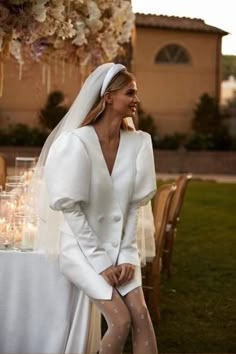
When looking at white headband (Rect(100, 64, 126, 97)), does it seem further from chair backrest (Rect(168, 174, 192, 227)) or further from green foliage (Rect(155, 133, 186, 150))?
green foliage (Rect(155, 133, 186, 150))

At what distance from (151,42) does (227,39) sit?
353 centimetres

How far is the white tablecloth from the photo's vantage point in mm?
4398

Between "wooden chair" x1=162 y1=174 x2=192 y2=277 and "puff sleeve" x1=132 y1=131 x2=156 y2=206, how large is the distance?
141 inches

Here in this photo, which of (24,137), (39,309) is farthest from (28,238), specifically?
(24,137)

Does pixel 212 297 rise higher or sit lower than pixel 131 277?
lower

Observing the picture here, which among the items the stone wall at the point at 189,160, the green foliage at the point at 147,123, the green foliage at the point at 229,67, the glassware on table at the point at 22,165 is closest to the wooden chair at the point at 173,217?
the glassware on table at the point at 22,165

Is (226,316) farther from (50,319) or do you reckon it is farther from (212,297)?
(50,319)

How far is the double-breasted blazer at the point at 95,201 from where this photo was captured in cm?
396

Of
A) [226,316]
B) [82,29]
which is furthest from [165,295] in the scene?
[82,29]

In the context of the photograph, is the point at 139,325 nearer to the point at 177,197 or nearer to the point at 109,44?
the point at 177,197

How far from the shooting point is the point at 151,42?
33406 millimetres

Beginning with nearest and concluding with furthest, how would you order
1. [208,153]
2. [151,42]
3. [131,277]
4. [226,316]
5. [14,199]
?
[131,277] < [14,199] < [226,316] < [208,153] < [151,42]

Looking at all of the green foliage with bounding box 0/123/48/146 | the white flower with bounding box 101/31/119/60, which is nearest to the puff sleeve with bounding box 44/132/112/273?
the white flower with bounding box 101/31/119/60

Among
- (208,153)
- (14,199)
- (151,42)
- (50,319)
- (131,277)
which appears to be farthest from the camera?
(151,42)
